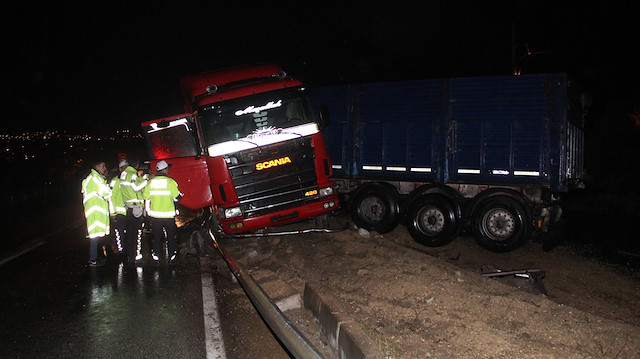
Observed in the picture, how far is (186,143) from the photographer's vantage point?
9672 millimetres

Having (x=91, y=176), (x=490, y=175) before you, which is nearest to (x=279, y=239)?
(x=91, y=176)

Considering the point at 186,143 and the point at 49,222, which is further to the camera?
the point at 49,222

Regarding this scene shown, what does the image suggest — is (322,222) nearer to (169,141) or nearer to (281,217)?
(281,217)

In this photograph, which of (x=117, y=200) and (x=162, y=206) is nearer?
(x=162, y=206)

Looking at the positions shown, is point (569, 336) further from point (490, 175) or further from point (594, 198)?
point (594, 198)

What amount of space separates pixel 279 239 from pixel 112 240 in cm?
398

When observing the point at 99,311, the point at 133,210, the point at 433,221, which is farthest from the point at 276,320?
the point at 433,221

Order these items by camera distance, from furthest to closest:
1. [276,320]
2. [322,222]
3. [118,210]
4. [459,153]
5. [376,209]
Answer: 1. [376,209]
2. [322,222]
3. [459,153]
4. [118,210]
5. [276,320]

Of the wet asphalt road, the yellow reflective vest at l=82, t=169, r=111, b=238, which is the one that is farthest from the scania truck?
the yellow reflective vest at l=82, t=169, r=111, b=238

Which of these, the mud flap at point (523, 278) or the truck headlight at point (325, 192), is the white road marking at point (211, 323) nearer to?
the truck headlight at point (325, 192)

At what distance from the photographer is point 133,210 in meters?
8.87

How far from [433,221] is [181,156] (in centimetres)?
498

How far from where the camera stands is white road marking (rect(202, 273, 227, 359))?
4859 mm

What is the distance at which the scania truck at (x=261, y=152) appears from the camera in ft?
28.6
